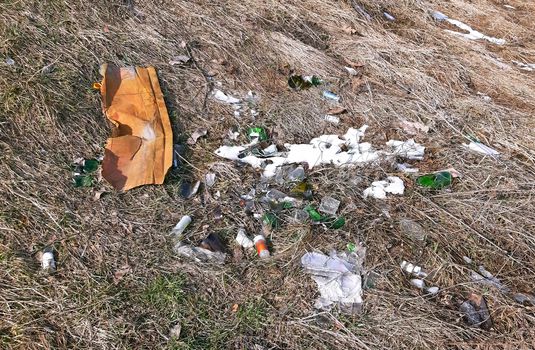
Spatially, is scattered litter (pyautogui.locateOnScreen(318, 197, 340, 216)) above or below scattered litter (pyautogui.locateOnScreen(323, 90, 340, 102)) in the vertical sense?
below

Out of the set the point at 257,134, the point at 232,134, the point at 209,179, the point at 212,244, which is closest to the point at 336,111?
the point at 257,134

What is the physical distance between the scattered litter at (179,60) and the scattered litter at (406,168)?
6.11 ft

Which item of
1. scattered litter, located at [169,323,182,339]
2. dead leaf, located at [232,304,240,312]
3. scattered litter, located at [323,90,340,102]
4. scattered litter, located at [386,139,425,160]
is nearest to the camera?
scattered litter, located at [169,323,182,339]

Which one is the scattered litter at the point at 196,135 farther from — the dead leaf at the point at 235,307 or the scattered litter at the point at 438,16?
the scattered litter at the point at 438,16

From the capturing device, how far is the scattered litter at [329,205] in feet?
9.34

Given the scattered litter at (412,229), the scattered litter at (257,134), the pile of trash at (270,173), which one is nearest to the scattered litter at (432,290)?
the pile of trash at (270,173)

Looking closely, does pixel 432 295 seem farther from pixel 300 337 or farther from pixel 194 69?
pixel 194 69

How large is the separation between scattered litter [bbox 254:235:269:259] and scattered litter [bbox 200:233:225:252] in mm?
188

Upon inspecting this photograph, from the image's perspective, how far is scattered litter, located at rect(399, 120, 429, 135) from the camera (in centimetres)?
357

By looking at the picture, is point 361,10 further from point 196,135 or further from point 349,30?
point 196,135

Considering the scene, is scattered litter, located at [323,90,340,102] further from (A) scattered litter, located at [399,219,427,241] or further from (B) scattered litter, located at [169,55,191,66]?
(A) scattered litter, located at [399,219,427,241]

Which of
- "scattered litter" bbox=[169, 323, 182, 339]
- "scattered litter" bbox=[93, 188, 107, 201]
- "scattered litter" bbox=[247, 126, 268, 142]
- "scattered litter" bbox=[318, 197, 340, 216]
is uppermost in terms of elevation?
"scattered litter" bbox=[247, 126, 268, 142]

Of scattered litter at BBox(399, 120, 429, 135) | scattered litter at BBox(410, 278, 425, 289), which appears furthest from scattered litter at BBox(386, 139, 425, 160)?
scattered litter at BBox(410, 278, 425, 289)

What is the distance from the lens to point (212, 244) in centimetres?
260
